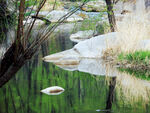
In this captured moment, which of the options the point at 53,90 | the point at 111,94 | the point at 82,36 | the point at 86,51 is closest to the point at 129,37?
the point at 86,51

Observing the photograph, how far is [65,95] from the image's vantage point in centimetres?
512

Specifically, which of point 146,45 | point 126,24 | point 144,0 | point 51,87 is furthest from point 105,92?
point 144,0

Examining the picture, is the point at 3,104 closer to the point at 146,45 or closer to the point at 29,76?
the point at 29,76

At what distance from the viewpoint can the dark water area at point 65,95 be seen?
14.7 ft

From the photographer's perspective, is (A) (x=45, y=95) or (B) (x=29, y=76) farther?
(B) (x=29, y=76)

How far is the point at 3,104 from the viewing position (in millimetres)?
4664

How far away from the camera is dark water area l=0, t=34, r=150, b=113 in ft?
14.7

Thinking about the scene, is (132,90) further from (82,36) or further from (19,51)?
(82,36)

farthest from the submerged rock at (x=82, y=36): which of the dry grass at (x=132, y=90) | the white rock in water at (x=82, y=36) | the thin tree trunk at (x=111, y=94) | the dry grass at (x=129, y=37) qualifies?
the thin tree trunk at (x=111, y=94)

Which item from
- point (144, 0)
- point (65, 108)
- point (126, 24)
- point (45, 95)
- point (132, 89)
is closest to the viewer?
point (65, 108)

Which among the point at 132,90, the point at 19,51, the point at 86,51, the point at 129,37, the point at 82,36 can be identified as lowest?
the point at 132,90

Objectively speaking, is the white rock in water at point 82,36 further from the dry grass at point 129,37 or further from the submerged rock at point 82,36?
the dry grass at point 129,37

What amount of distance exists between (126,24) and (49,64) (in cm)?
235

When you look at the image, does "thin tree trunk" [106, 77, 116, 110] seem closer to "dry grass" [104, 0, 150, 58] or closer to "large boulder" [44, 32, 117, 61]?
"dry grass" [104, 0, 150, 58]
